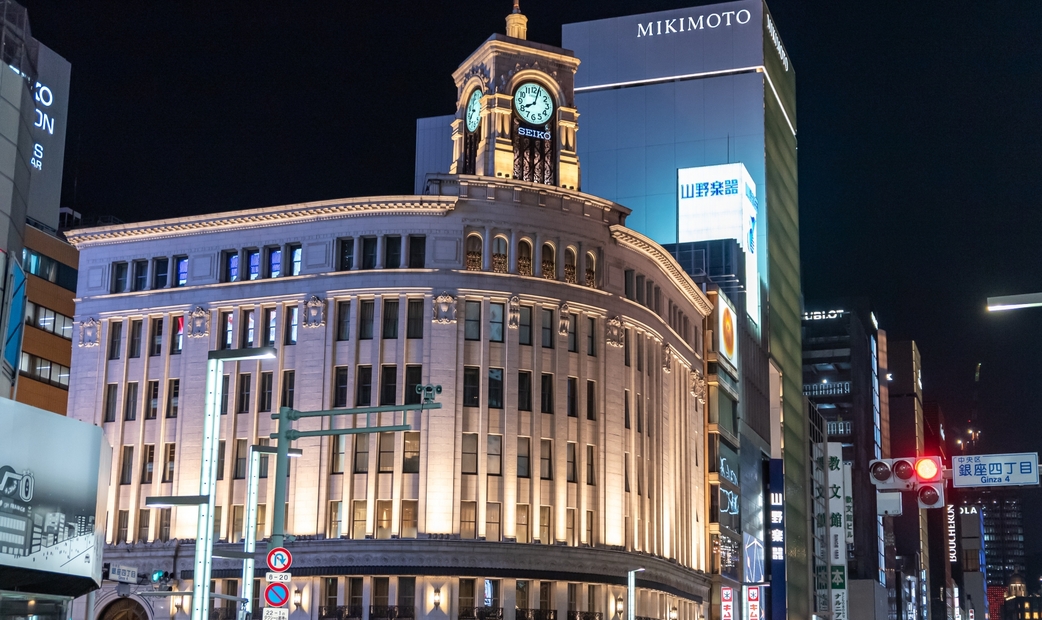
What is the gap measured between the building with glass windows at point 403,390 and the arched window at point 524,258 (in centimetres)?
12

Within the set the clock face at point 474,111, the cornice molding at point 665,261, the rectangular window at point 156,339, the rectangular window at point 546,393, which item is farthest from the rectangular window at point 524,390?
the rectangular window at point 156,339

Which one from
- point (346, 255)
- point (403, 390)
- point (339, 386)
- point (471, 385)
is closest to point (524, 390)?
point (471, 385)

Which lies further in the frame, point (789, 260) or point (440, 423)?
point (789, 260)

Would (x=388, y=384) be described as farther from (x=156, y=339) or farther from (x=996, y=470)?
(x=996, y=470)

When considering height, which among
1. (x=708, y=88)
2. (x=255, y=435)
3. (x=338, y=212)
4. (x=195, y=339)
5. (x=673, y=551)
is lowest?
(x=673, y=551)

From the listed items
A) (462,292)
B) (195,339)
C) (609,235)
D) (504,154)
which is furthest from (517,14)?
(195,339)

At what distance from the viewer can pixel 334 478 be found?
67812 mm

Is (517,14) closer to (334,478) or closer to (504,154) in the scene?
(504,154)

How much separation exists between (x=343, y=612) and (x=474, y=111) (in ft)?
110

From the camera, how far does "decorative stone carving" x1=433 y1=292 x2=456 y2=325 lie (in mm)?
69375

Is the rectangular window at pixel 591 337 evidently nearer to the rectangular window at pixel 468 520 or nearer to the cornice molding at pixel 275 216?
the cornice molding at pixel 275 216

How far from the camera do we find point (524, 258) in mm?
72188

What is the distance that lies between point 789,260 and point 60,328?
85675mm

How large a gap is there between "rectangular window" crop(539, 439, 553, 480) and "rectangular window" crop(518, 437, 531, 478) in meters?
0.64
